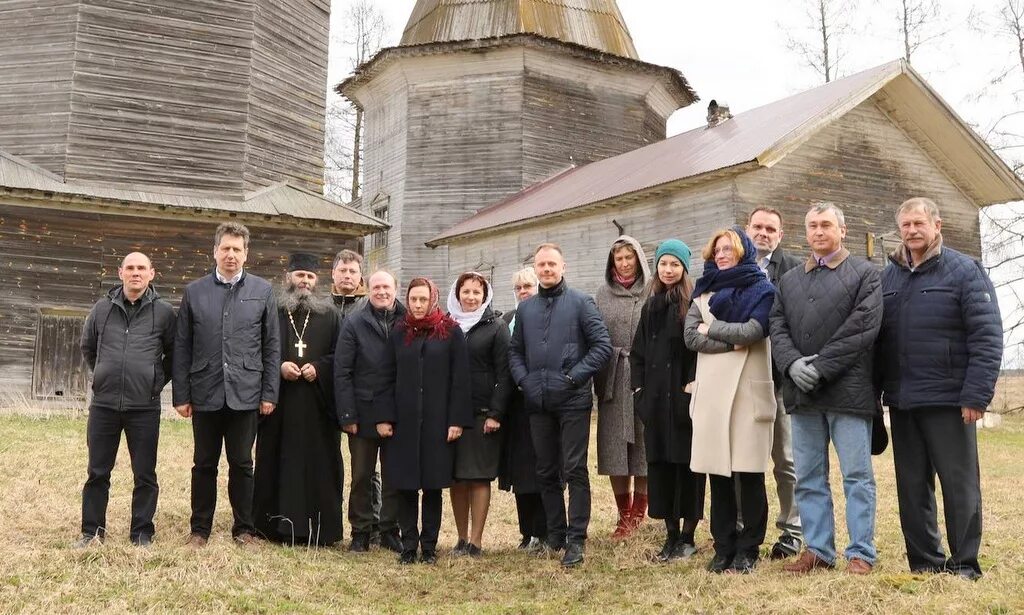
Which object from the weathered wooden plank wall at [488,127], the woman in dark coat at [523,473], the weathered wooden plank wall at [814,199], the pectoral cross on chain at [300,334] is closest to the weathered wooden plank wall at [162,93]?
the weathered wooden plank wall at [814,199]

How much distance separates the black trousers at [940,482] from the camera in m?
4.23

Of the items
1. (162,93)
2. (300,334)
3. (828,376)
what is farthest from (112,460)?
(162,93)

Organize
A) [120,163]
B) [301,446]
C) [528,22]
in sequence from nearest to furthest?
[301,446]
[120,163]
[528,22]

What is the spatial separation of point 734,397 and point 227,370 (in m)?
3.05

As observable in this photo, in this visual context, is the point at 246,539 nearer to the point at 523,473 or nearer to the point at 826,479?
the point at 523,473

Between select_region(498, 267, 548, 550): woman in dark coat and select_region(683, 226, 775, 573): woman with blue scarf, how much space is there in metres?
1.24

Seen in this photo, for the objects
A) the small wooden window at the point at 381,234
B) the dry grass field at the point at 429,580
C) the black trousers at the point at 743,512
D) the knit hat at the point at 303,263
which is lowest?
the dry grass field at the point at 429,580

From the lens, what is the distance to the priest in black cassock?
569cm

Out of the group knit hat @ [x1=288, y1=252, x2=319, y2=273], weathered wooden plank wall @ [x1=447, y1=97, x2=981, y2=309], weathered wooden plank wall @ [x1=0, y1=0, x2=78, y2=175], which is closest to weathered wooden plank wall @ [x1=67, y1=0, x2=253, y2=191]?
weathered wooden plank wall @ [x1=0, y1=0, x2=78, y2=175]

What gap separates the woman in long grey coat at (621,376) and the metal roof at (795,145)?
7239 mm

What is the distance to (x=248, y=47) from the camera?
1447 cm

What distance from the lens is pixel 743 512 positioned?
4828 mm

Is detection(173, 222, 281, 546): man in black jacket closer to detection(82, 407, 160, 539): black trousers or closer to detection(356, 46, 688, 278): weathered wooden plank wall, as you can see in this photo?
detection(82, 407, 160, 539): black trousers

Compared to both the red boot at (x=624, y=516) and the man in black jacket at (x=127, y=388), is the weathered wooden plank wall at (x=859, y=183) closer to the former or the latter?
the red boot at (x=624, y=516)
